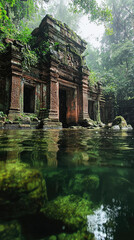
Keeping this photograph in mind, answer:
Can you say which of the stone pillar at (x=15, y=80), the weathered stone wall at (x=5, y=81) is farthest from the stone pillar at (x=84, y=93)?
the weathered stone wall at (x=5, y=81)

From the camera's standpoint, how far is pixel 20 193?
48cm

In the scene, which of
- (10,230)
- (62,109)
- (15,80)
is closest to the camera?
(10,230)

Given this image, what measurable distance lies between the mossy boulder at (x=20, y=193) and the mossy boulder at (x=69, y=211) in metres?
0.04

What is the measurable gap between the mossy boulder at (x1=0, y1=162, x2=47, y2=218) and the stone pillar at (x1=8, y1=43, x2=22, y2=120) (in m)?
4.98

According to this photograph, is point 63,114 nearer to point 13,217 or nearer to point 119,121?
point 119,121

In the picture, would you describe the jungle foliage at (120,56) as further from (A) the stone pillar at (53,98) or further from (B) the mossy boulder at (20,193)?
(B) the mossy boulder at (20,193)

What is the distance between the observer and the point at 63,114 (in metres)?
10.1

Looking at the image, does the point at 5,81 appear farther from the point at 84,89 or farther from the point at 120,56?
the point at 120,56

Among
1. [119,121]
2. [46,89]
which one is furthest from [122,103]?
[46,89]

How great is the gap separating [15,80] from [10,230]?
19.3 feet

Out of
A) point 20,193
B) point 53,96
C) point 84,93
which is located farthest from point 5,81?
point 20,193

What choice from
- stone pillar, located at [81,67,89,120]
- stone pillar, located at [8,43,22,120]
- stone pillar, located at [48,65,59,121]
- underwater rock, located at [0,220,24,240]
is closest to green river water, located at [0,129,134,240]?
underwater rock, located at [0,220,24,240]

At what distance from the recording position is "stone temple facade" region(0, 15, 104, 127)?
547 cm

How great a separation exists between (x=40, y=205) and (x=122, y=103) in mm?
13392
